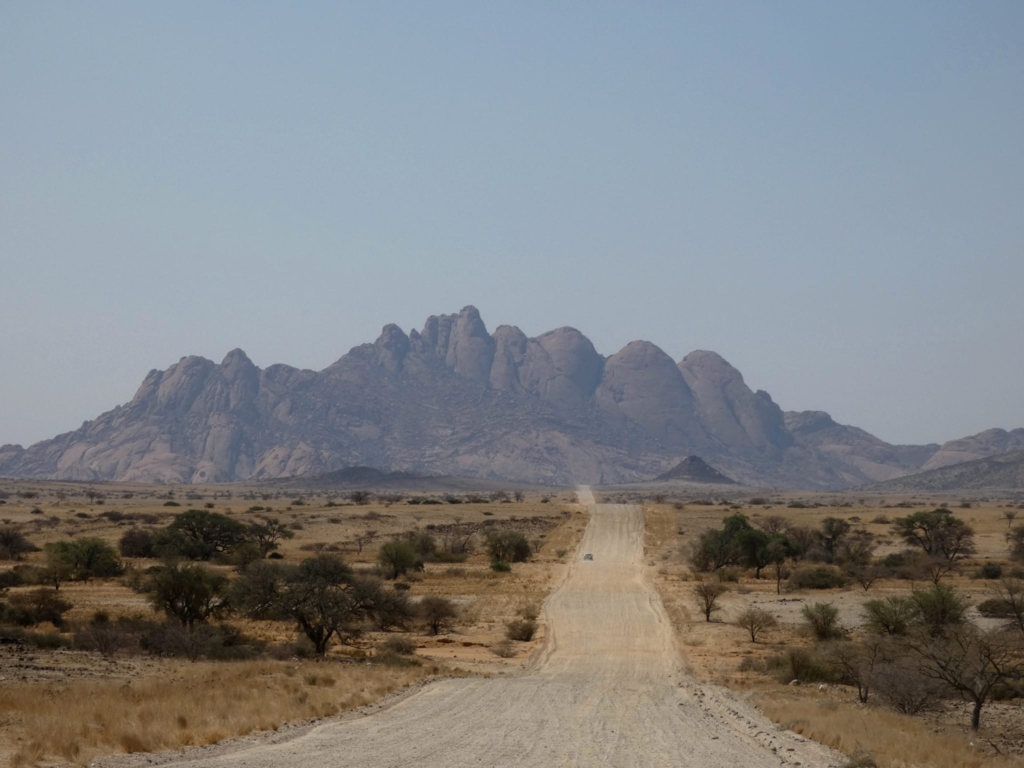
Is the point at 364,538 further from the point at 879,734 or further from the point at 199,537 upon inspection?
the point at 879,734

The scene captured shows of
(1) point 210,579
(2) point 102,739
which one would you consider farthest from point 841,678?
(1) point 210,579

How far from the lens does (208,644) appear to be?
86.3 feet

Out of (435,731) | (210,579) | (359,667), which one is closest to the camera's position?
(435,731)

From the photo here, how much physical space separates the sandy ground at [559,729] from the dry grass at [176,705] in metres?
0.79

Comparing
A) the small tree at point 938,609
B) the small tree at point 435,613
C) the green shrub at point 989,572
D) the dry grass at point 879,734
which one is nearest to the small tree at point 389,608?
the small tree at point 435,613

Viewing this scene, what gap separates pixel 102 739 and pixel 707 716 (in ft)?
39.1

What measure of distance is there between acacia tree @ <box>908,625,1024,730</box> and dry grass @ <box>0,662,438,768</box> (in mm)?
12423

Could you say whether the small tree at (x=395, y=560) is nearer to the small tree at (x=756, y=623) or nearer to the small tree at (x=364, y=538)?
the small tree at (x=364, y=538)

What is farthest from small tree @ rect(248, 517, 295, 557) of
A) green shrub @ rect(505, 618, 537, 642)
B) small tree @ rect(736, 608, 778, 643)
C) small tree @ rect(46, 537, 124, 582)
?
small tree @ rect(736, 608, 778, 643)

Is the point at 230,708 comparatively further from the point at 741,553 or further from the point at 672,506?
the point at 672,506

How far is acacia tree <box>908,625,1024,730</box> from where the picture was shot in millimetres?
19672

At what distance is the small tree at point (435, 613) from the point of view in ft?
118

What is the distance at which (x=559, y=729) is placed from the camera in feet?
58.2

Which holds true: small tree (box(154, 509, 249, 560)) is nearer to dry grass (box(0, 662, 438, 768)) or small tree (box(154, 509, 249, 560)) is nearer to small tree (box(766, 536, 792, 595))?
small tree (box(766, 536, 792, 595))
